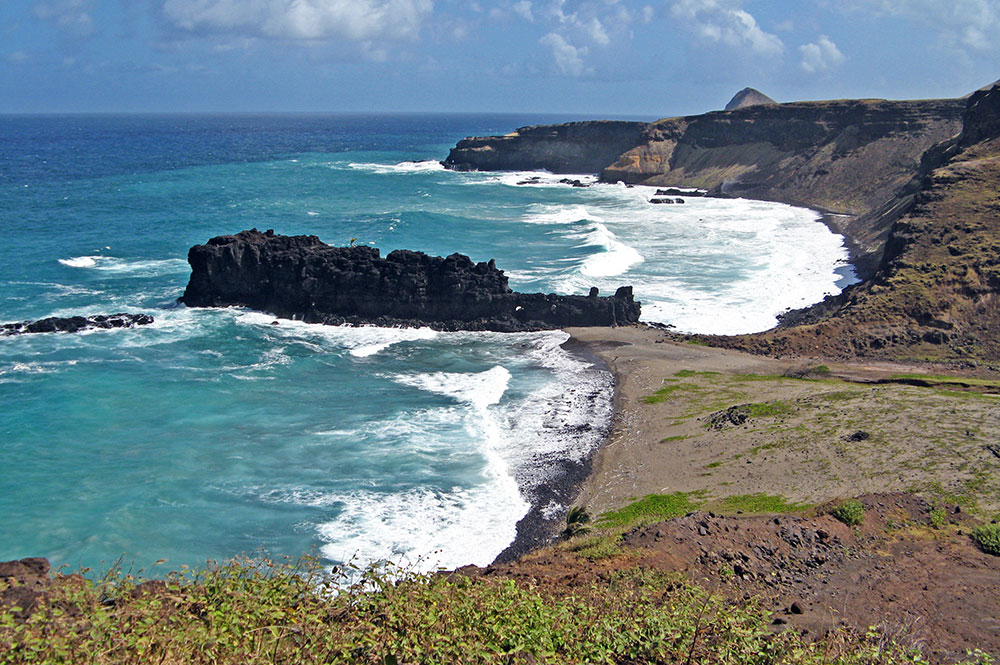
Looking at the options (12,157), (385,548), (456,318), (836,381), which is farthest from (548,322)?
(12,157)

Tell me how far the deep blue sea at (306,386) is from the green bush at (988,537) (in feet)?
35.5

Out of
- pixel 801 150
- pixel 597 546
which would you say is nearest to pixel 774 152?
pixel 801 150

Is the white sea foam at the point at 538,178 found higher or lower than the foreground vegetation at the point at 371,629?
higher

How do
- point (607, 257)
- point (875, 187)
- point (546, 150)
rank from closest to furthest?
point (607, 257), point (875, 187), point (546, 150)

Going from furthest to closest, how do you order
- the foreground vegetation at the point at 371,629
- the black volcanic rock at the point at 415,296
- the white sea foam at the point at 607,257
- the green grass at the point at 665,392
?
the white sea foam at the point at 607,257, the black volcanic rock at the point at 415,296, the green grass at the point at 665,392, the foreground vegetation at the point at 371,629

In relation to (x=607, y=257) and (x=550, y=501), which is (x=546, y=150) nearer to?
(x=607, y=257)

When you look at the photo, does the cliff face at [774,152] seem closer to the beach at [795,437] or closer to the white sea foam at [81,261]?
the beach at [795,437]

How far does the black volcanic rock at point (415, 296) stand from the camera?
4181cm

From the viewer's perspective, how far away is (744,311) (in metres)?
45.9

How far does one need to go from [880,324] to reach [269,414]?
2904 centimetres

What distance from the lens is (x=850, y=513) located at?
18844 mm

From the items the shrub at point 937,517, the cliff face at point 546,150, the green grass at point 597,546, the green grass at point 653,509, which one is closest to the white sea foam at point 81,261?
the green grass at point 653,509

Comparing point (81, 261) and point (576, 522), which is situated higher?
point (81, 261)

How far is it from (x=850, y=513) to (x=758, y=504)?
2.78 meters
